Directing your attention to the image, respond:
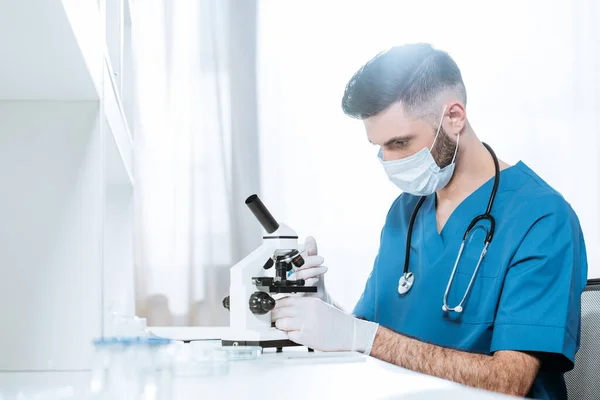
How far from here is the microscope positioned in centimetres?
108

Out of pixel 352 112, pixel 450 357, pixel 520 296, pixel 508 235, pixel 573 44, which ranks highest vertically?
pixel 573 44

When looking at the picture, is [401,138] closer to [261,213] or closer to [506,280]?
[506,280]

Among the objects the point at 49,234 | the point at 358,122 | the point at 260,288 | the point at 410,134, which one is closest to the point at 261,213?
the point at 260,288

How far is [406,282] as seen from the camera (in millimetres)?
1543

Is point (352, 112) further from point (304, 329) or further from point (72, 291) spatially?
point (72, 291)

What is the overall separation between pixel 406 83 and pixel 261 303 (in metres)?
0.76

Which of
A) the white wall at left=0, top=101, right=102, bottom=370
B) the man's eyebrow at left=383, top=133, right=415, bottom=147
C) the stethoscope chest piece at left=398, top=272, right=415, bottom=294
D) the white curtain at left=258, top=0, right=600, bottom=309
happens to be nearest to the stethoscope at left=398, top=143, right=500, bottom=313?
the stethoscope chest piece at left=398, top=272, right=415, bottom=294

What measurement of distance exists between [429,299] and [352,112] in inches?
19.9

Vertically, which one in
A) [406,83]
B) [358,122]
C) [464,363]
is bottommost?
[464,363]

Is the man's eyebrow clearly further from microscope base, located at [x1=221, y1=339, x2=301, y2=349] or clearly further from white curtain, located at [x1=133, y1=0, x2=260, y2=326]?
white curtain, located at [x1=133, y1=0, x2=260, y2=326]

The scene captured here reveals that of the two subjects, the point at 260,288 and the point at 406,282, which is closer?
the point at 260,288

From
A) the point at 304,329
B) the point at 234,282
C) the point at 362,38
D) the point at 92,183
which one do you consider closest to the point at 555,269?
the point at 304,329

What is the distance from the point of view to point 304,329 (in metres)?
1.09

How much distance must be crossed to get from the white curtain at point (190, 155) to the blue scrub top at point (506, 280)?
1.00 metres
